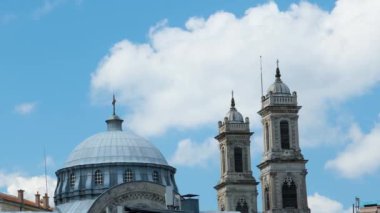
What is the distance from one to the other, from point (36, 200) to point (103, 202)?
67.8m

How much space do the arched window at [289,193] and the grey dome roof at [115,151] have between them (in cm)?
1610

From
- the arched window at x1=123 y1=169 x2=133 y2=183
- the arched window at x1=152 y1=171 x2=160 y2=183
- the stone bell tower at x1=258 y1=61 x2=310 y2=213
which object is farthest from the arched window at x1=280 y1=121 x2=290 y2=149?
the arched window at x1=123 y1=169 x2=133 y2=183

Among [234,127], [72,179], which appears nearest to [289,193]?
[234,127]

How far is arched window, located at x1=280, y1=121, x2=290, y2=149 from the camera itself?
11394cm

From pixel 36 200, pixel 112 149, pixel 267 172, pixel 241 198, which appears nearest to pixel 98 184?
pixel 112 149

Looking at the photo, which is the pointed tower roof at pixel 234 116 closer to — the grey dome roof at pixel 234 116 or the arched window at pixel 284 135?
the grey dome roof at pixel 234 116

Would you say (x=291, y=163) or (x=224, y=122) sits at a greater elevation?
(x=224, y=122)

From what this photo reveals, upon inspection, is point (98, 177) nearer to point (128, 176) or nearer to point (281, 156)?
point (128, 176)

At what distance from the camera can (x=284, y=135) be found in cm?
11406

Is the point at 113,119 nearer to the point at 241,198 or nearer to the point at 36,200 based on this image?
the point at 241,198

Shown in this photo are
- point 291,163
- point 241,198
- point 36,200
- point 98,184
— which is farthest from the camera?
point 36,200

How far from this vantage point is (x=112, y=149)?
330 feet

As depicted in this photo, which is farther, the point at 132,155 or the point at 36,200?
the point at 36,200

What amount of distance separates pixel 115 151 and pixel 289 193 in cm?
2106
